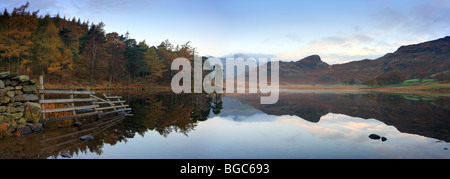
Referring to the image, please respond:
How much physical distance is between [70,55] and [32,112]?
56.2 m

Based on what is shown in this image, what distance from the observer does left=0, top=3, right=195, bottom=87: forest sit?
4894 centimetres

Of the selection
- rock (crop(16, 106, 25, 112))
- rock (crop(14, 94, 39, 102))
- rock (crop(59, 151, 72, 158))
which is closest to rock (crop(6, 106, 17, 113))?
rock (crop(16, 106, 25, 112))

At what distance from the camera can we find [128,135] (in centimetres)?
1151

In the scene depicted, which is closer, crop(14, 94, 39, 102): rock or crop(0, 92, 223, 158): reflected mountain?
crop(0, 92, 223, 158): reflected mountain

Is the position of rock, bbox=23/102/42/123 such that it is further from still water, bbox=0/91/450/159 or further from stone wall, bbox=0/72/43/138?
still water, bbox=0/91/450/159

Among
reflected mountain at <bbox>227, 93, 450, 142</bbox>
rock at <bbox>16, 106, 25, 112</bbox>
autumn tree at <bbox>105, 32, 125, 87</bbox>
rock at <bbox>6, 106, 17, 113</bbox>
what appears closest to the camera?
rock at <bbox>6, 106, 17, 113</bbox>

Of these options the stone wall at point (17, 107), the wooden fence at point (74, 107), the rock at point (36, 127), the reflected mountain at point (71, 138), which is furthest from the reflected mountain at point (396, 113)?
the stone wall at point (17, 107)

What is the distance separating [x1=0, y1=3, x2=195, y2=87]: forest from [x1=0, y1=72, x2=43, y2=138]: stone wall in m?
49.4

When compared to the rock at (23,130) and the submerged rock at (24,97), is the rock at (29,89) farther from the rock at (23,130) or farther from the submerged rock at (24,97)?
the rock at (23,130)

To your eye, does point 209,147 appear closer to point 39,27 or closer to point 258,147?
point 258,147

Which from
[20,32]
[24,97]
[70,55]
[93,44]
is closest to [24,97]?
[24,97]

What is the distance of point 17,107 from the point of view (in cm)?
1119
